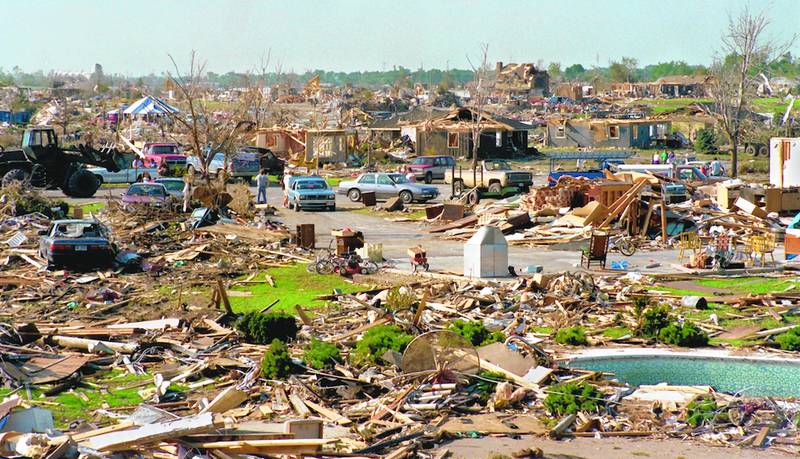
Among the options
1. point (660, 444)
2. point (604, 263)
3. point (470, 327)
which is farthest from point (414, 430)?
point (604, 263)

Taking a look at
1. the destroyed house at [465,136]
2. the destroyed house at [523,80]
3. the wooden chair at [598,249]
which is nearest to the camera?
the wooden chair at [598,249]

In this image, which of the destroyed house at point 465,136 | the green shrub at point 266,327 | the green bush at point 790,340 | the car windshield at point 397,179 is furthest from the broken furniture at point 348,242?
the destroyed house at point 465,136

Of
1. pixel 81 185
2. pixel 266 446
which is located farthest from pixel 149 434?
pixel 81 185

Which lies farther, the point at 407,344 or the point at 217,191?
the point at 217,191

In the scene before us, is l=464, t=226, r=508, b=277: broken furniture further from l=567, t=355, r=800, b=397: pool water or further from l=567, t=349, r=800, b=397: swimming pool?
l=567, t=355, r=800, b=397: pool water

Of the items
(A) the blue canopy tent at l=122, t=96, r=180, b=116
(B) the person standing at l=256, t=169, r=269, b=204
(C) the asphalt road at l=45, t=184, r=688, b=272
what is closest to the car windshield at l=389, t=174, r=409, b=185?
(C) the asphalt road at l=45, t=184, r=688, b=272

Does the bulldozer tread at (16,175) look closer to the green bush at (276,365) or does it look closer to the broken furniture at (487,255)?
the broken furniture at (487,255)

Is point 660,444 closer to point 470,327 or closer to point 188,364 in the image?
point 470,327
